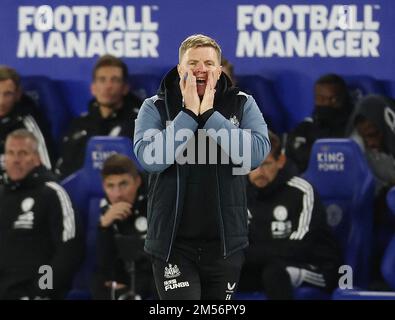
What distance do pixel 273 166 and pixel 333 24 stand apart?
3.16 ft

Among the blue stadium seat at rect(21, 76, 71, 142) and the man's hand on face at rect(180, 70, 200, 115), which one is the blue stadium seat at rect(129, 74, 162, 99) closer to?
the blue stadium seat at rect(21, 76, 71, 142)

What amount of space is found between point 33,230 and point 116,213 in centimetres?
55

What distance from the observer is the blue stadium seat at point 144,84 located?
20.1ft

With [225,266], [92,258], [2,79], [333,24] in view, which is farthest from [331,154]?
[225,266]

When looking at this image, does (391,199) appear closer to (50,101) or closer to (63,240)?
(63,240)

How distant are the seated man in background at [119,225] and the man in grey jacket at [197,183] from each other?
2.47 meters

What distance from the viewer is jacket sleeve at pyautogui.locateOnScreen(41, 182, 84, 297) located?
20.2ft

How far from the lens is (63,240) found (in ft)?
20.3

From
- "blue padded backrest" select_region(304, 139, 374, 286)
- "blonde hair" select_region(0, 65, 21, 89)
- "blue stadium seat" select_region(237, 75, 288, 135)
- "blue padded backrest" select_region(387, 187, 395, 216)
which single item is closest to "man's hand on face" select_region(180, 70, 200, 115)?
"blue stadium seat" select_region(237, 75, 288, 135)

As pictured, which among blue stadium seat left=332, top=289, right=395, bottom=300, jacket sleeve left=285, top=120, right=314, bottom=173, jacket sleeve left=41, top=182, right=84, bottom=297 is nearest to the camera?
blue stadium seat left=332, top=289, right=395, bottom=300

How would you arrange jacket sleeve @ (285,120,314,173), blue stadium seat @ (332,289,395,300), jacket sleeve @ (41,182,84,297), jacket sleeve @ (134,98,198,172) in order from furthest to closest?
jacket sleeve @ (41,182,84,297) → jacket sleeve @ (285,120,314,173) → blue stadium seat @ (332,289,395,300) → jacket sleeve @ (134,98,198,172)

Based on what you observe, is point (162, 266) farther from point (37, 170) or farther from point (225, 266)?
point (37, 170)

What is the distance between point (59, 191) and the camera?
6.23 m

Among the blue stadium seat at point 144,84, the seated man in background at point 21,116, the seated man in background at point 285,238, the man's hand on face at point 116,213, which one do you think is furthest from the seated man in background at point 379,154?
the seated man in background at point 21,116
